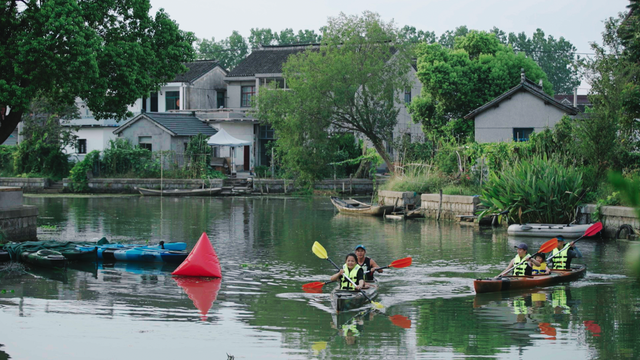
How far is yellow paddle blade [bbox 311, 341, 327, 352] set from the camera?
10797mm

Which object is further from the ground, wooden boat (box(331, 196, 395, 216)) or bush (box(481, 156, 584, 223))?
bush (box(481, 156, 584, 223))

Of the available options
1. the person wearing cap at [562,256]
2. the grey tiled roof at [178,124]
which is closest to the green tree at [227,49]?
the grey tiled roof at [178,124]

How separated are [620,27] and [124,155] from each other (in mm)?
32292

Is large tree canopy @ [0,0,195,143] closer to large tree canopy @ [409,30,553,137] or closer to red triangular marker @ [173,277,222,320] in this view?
red triangular marker @ [173,277,222,320]

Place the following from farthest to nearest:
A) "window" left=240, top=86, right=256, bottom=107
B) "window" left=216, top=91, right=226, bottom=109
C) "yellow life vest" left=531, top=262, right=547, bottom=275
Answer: "window" left=216, top=91, right=226, bottom=109 < "window" left=240, top=86, right=256, bottom=107 < "yellow life vest" left=531, top=262, right=547, bottom=275

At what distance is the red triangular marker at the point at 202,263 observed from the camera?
1731cm

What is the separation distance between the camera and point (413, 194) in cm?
3397

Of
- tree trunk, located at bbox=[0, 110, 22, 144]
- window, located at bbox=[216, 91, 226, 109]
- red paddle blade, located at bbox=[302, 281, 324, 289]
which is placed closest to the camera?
red paddle blade, located at bbox=[302, 281, 324, 289]

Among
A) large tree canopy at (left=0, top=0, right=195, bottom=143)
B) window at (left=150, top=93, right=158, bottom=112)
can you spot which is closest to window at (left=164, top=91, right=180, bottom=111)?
window at (left=150, top=93, right=158, bottom=112)

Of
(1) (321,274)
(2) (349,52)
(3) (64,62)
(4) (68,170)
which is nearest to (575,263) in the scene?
(1) (321,274)

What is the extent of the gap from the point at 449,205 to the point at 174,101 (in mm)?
33510

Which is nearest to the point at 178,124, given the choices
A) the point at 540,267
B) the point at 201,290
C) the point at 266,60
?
the point at 266,60

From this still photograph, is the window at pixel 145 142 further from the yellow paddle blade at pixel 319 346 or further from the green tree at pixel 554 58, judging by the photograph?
the green tree at pixel 554 58

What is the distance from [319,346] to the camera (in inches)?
430
